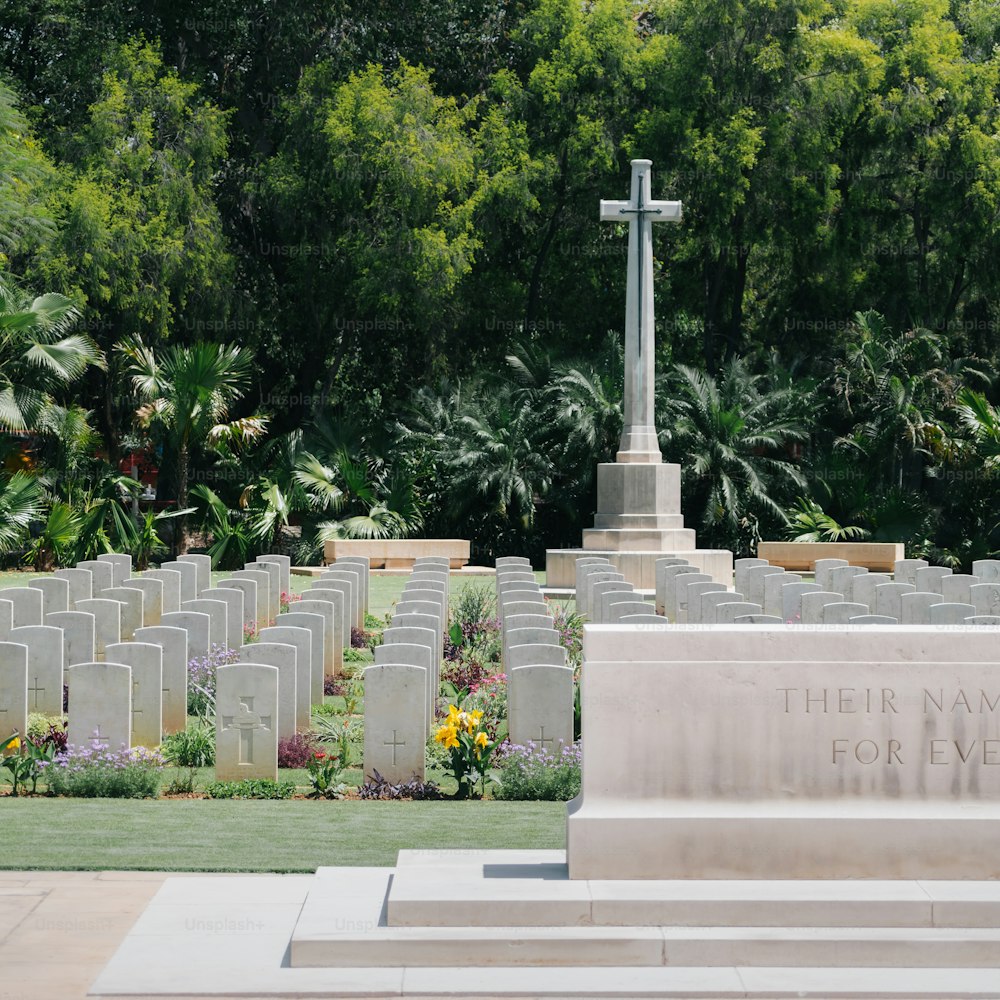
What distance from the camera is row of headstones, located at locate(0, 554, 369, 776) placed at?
375 inches

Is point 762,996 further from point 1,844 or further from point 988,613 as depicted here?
point 988,613

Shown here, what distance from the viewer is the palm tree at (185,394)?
26500 mm

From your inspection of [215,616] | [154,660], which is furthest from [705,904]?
[215,616]

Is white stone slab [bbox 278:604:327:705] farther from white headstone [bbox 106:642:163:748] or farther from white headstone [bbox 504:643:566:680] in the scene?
white headstone [bbox 504:643:566:680]

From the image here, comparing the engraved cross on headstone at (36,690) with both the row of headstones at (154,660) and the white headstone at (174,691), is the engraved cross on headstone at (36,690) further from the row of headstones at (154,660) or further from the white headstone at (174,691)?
the white headstone at (174,691)

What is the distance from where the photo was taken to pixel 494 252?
32.3 metres

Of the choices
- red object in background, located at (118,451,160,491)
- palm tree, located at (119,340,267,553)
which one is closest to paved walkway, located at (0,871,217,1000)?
palm tree, located at (119,340,267,553)

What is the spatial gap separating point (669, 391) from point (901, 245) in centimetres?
732

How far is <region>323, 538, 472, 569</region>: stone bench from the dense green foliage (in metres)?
1.15

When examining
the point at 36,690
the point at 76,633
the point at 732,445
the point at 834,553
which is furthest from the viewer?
the point at 732,445

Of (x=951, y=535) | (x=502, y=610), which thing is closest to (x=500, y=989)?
(x=502, y=610)

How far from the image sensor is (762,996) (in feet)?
17.3

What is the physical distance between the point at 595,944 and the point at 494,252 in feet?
90.7

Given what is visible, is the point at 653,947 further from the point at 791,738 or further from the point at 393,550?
the point at 393,550
